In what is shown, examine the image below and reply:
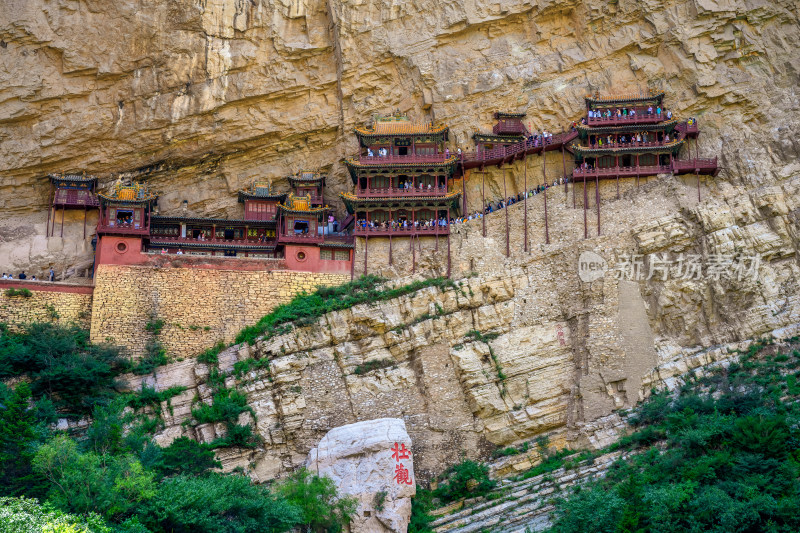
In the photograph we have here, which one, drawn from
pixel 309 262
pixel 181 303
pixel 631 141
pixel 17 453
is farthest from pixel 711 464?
pixel 181 303

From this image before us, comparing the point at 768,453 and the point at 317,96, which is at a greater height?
the point at 317,96

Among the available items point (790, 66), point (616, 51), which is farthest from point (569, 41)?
point (790, 66)

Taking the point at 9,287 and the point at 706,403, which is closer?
the point at 706,403

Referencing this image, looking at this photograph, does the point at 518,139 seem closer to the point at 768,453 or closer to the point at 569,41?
the point at 569,41

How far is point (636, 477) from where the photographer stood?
29.0 meters

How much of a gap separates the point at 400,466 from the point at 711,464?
31.4ft

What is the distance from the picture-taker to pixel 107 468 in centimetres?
2664

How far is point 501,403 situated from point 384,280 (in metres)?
6.98

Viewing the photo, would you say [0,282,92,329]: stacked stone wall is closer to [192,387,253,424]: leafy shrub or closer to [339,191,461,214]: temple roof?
[192,387,253,424]: leafy shrub

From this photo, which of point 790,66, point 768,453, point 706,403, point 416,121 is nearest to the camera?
point 768,453

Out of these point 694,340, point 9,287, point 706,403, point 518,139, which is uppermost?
point 518,139

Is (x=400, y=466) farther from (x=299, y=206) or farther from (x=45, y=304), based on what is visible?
(x=45, y=304)

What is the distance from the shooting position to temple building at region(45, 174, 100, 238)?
135 ft

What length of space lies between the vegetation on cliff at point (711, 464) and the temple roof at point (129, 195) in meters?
20.9
